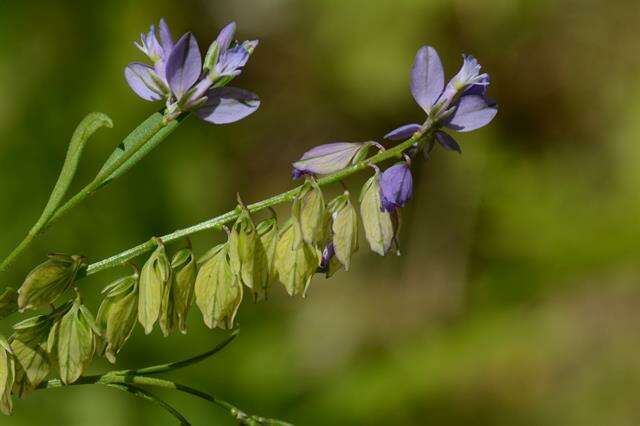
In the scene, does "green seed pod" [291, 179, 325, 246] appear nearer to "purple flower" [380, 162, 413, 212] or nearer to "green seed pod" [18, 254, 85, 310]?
"purple flower" [380, 162, 413, 212]

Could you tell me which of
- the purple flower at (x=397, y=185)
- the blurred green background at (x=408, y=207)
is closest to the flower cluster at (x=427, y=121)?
the purple flower at (x=397, y=185)

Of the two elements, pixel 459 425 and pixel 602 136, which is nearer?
pixel 459 425

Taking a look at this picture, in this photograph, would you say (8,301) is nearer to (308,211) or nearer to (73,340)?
(73,340)

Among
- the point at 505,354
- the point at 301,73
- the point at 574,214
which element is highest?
the point at 301,73

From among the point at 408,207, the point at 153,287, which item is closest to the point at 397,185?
the point at 153,287

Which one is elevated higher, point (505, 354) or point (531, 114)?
point (531, 114)

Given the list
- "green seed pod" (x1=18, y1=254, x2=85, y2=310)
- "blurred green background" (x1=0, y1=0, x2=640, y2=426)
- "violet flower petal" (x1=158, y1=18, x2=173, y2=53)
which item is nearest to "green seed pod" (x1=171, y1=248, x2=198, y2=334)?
"green seed pod" (x1=18, y1=254, x2=85, y2=310)

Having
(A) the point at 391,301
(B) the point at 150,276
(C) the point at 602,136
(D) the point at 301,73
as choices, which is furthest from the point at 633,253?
(B) the point at 150,276

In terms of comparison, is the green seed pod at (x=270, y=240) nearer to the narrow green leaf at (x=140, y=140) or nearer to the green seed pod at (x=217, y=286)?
the green seed pod at (x=217, y=286)

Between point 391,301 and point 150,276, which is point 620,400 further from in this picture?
point 150,276
